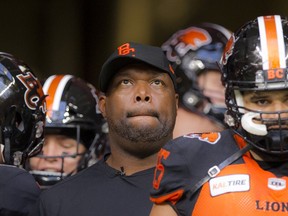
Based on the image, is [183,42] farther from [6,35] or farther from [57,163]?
[6,35]

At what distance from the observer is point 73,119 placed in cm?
451

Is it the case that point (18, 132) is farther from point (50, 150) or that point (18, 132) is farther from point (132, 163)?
point (50, 150)

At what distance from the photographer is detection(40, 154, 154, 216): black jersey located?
332cm

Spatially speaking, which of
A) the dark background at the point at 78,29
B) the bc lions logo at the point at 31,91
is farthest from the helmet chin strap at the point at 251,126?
the dark background at the point at 78,29

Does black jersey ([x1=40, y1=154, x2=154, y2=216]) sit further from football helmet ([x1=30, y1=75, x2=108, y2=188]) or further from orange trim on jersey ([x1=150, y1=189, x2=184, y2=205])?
football helmet ([x1=30, y1=75, x2=108, y2=188])

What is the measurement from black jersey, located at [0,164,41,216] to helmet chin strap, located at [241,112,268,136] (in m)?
0.90

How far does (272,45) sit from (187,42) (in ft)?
4.98

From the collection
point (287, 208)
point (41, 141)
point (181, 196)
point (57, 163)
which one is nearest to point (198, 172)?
point (181, 196)

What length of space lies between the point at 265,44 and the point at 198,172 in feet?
1.55

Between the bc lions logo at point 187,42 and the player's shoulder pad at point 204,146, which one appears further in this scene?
the bc lions logo at point 187,42

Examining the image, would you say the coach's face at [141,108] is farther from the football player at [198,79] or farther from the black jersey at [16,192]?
the football player at [198,79]

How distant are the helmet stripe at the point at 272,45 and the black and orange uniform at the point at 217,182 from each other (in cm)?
27

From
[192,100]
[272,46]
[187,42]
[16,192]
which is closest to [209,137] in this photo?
[272,46]

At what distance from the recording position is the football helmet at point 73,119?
4.40 m
